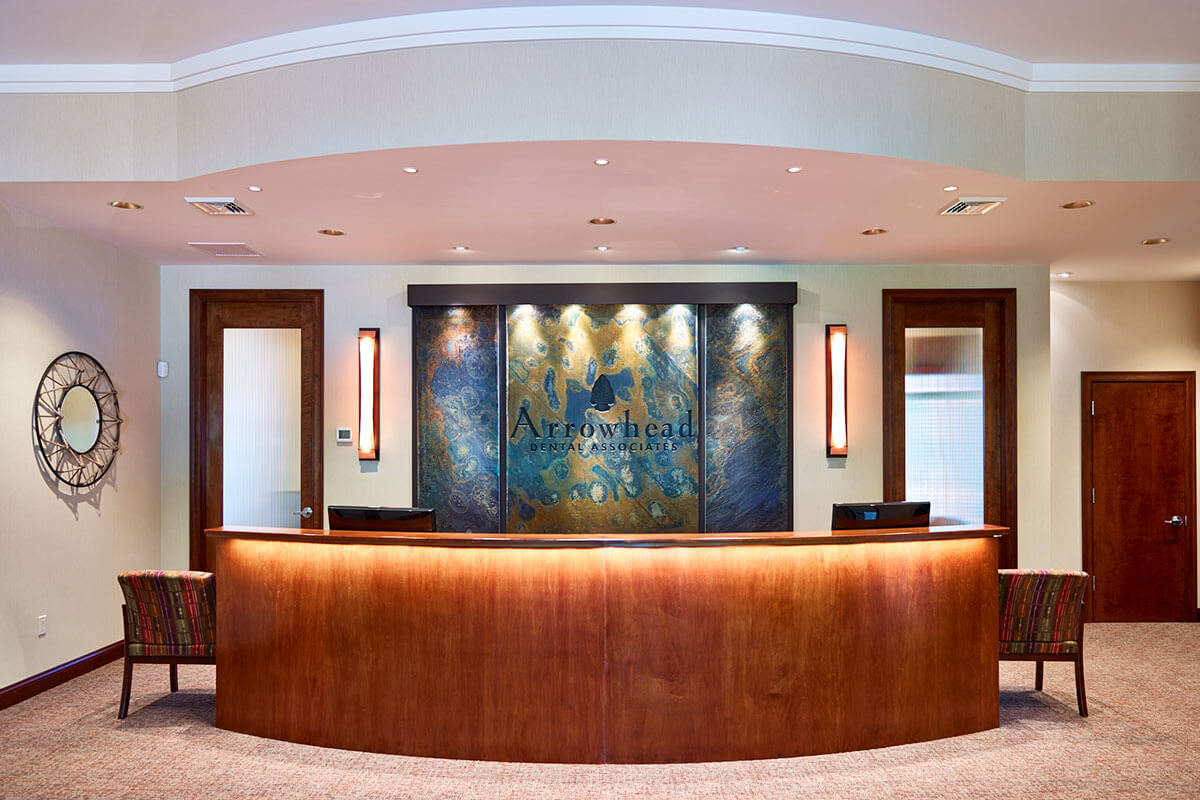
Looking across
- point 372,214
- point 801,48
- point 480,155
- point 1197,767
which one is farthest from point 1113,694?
point 372,214

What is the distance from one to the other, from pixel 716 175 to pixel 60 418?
4.35 meters

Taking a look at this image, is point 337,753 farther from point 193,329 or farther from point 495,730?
point 193,329

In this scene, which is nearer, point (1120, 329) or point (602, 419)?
point (602, 419)

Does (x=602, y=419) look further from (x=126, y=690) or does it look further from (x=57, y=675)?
(x=57, y=675)

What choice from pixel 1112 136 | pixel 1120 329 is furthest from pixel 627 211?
pixel 1120 329

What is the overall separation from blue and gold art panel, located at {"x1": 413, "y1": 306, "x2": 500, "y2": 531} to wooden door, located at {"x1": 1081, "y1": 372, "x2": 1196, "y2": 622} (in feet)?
17.1

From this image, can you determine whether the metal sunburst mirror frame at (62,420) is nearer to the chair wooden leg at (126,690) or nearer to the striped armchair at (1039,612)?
the chair wooden leg at (126,690)

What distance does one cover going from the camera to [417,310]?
6973mm

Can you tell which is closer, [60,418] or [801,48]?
[801,48]

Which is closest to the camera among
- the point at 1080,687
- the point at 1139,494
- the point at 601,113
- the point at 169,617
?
the point at 601,113

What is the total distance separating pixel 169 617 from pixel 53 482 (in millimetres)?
1505

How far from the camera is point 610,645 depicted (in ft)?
13.6

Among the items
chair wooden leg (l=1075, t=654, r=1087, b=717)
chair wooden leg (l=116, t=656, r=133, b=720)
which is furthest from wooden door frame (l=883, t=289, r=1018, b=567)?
chair wooden leg (l=116, t=656, r=133, b=720)

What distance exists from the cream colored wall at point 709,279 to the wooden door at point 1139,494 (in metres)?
1.09
